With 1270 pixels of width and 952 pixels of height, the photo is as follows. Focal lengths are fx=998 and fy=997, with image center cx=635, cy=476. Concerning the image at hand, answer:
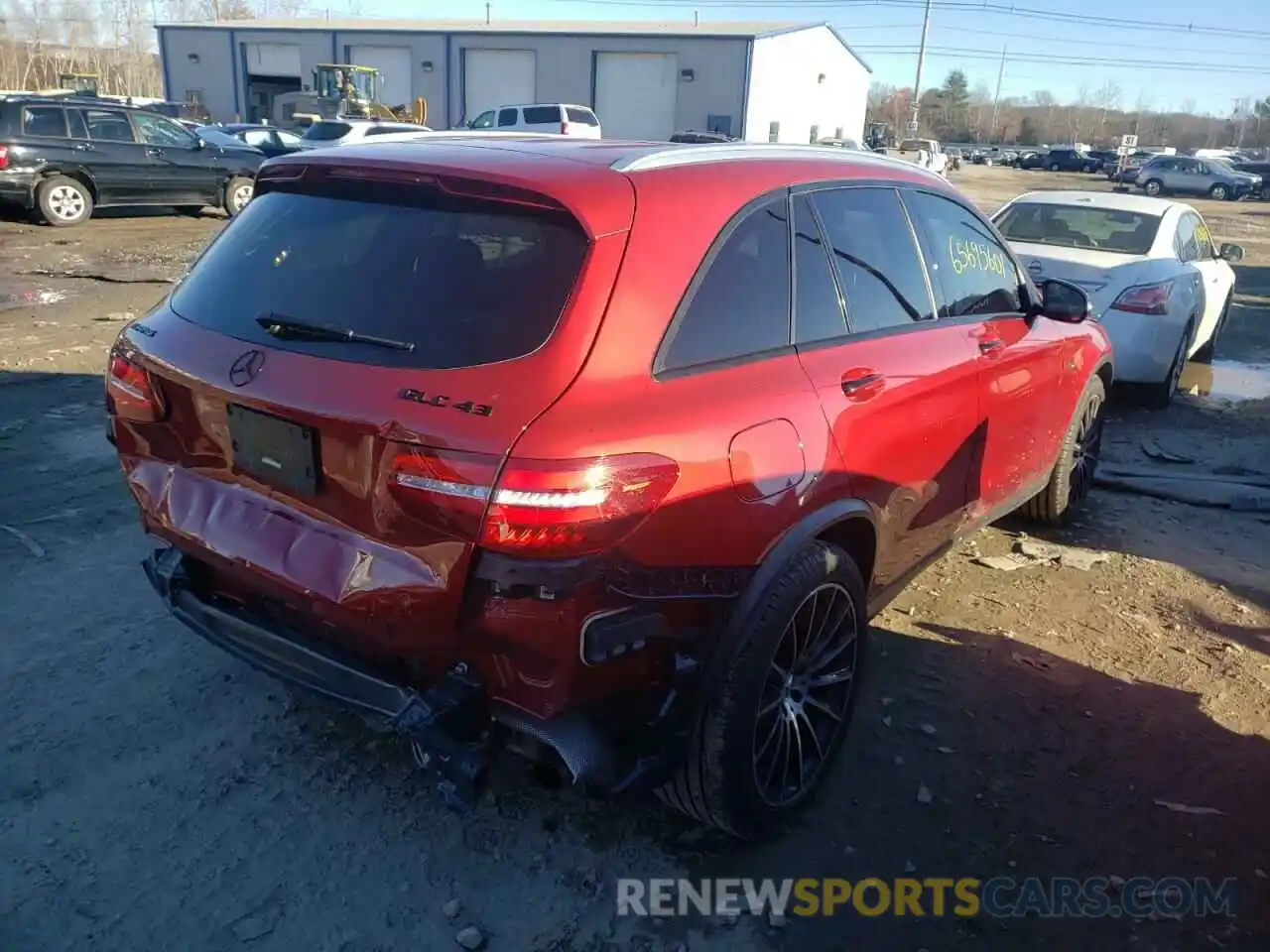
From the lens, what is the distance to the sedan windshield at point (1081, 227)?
26.6 ft

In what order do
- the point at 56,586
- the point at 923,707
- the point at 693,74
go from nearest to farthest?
the point at 923,707 → the point at 56,586 → the point at 693,74

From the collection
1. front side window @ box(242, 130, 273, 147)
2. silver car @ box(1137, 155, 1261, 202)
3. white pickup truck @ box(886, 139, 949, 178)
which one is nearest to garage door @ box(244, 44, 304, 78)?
front side window @ box(242, 130, 273, 147)

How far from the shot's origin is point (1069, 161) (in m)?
59.4

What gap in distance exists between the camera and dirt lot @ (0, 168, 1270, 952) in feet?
8.60

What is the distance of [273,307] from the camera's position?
272cm

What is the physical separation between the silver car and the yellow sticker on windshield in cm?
4368

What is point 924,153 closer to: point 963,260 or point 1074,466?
point 1074,466

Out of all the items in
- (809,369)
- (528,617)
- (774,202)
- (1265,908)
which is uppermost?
(774,202)

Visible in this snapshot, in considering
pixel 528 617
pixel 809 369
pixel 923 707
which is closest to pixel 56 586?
pixel 528 617

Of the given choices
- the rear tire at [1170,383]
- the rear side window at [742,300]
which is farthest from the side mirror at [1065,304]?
the rear tire at [1170,383]

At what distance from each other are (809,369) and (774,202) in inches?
20.3

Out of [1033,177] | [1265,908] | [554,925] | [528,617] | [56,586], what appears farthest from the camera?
[1033,177]

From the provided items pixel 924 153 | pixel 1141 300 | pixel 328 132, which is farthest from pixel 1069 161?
pixel 1141 300

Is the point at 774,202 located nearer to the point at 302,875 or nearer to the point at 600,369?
the point at 600,369
